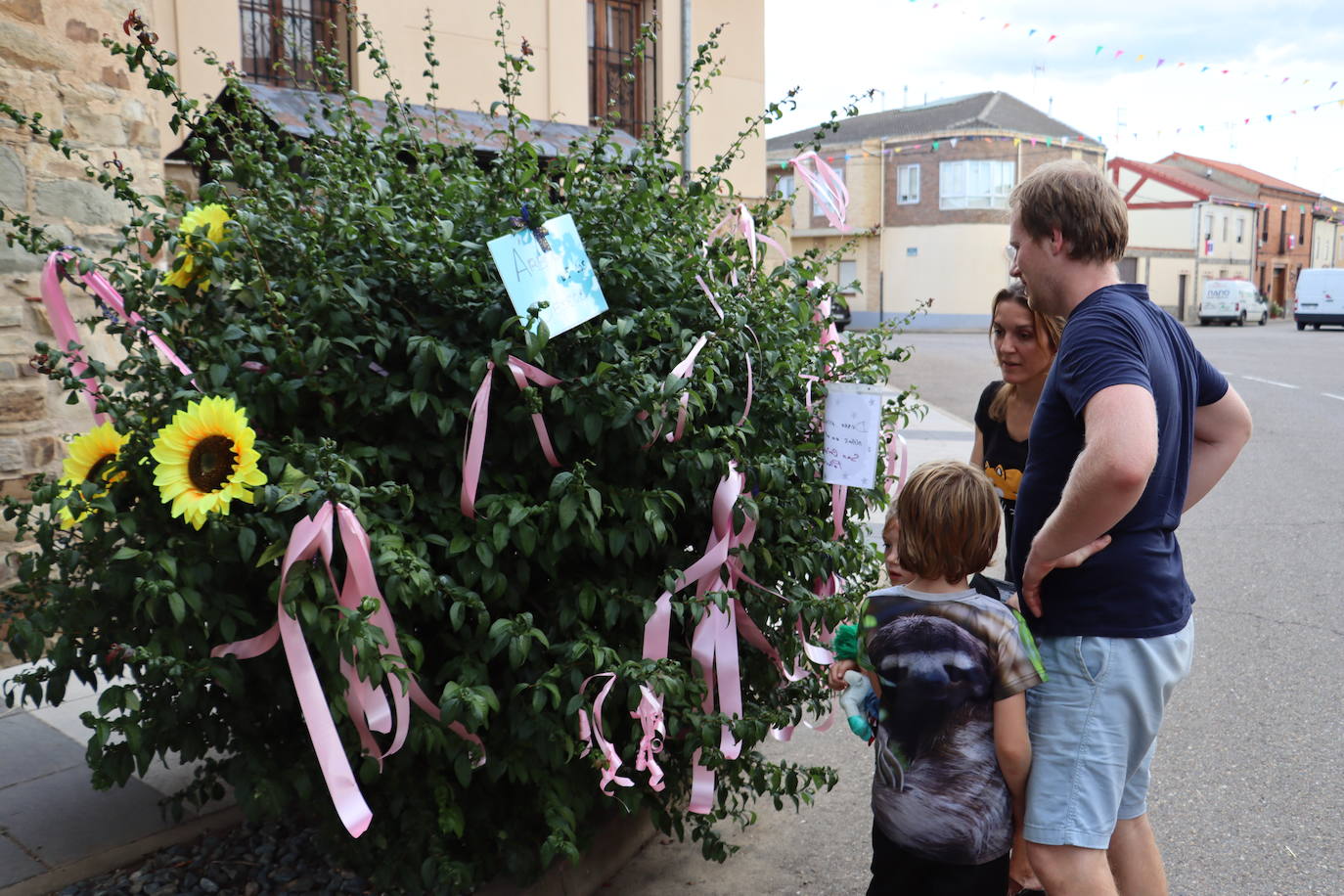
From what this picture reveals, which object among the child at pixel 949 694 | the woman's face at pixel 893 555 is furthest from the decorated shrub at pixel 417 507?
the child at pixel 949 694

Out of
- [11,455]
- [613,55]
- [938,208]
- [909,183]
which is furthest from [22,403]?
[909,183]

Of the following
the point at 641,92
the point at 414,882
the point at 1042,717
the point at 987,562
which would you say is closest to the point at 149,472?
the point at 414,882

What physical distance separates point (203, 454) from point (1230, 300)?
46.4 meters

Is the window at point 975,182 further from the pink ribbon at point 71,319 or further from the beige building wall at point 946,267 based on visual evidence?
the pink ribbon at point 71,319

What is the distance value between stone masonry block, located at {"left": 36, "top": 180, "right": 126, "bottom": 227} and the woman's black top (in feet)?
12.5

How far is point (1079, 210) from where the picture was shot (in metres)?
2.18

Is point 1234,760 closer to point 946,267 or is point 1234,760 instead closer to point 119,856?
point 119,856

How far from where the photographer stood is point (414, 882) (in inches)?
105

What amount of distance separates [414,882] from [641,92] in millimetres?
12949

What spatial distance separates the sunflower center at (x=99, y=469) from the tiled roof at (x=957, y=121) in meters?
45.1

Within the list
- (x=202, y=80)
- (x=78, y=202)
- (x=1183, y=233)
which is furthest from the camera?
(x=1183, y=233)

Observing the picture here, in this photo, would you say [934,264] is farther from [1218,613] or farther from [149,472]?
[149,472]

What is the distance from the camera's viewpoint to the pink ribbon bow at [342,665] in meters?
2.11

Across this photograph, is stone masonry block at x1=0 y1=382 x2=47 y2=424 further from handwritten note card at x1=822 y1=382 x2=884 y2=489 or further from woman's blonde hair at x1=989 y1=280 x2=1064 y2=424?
woman's blonde hair at x1=989 y1=280 x2=1064 y2=424
